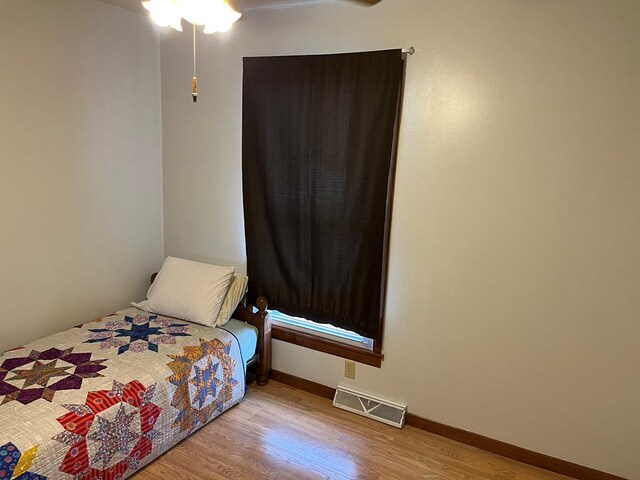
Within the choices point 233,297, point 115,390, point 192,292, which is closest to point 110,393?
point 115,390

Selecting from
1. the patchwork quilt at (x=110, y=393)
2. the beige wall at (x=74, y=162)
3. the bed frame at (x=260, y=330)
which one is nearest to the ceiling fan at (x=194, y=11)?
the beige wall at (x=74, y=162)

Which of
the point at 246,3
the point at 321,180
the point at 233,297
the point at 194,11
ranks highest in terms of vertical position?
the point at 246,3

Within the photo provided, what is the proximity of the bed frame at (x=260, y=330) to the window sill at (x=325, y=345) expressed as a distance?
0.29 feet

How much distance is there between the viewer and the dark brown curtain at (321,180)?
7.86 ft

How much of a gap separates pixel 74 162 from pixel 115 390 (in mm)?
1438

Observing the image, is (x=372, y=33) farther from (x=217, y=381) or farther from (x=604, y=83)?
(x=217, y=381)

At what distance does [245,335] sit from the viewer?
2.77 metres

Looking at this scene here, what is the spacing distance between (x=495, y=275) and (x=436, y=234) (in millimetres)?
362

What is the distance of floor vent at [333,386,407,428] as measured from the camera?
2.58m

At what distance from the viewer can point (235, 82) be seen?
2852 mm

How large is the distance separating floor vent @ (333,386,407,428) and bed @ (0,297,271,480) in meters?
0.58

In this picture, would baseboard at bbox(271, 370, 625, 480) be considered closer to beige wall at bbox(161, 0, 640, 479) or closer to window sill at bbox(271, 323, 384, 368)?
beige wall at bbox(161, 0, 640, 479)

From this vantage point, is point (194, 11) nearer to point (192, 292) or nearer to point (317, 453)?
point (192, 292)

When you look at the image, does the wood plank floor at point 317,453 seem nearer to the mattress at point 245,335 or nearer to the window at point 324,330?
the mattress at point 245,335
